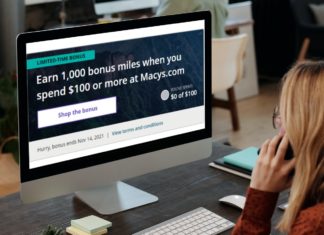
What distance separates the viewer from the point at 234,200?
176cm

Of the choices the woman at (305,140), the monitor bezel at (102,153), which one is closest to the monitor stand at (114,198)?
the monitor bezel at (102,153)

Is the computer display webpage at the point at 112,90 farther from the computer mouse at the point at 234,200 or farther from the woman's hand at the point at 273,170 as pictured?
the woman's hand at the point at 273,170

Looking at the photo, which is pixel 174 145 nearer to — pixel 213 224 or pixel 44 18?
pixel 213 224

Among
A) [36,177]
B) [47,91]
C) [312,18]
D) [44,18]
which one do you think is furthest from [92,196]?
[312,18]

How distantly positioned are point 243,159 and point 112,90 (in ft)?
1.73

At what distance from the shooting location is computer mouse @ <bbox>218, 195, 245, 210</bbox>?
1.74 metres

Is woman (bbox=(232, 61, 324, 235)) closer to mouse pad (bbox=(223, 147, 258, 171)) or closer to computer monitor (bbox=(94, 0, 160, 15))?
mouse pad (bbox=(223, 147, 258, 171))

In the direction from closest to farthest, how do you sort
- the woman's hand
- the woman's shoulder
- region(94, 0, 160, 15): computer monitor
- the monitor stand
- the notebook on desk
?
the woman's shoulder → the woman's hand → the monitor stand → the notebook on desk → region(94, 0, 160, 15): computer monitor

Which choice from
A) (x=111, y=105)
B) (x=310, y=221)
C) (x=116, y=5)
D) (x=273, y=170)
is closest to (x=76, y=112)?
(x=111, y=105)

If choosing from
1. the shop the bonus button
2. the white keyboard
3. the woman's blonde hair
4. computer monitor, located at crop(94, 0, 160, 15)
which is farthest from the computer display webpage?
computer monitor, located at crop(94, 0, 160, 15)

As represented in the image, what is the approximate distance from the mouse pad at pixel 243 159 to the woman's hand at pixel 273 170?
454 millimetres

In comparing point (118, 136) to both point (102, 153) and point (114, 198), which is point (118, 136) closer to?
point (102, 153)

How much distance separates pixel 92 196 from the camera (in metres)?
1.78

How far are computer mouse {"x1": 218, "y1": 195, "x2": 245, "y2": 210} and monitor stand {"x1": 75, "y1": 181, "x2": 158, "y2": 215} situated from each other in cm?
19
